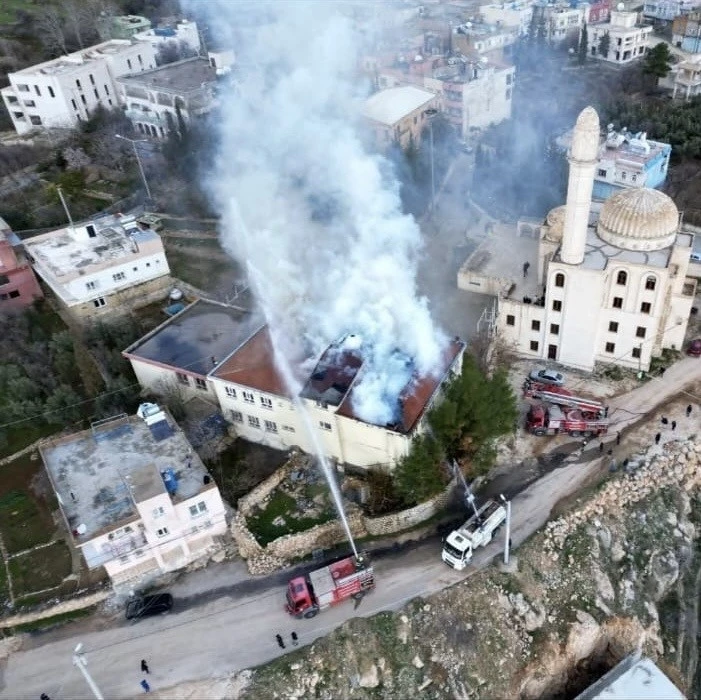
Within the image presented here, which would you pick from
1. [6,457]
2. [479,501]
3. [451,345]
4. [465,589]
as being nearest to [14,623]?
[6,457]

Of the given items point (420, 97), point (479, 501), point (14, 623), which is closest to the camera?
point (14, 623)

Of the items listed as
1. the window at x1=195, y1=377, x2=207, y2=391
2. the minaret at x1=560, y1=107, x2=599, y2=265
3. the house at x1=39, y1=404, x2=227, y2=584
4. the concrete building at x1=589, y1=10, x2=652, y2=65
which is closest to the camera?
the house at x1=39, y1=404, x2=227, y2=584

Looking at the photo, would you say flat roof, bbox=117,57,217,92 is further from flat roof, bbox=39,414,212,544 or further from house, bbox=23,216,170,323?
flat roof, bbox=39,414,212,544

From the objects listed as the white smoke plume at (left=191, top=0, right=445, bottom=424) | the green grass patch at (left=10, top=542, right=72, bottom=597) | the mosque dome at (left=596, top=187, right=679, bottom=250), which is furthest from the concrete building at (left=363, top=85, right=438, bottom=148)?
the green grass patch at (left=10, top=542, right=72, bottom=597)

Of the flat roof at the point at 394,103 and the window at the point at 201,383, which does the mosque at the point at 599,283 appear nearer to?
the window at the point at 201,383

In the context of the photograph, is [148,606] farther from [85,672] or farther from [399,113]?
[399,113]

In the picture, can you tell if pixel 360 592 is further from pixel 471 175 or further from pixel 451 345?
pixel 471 175
